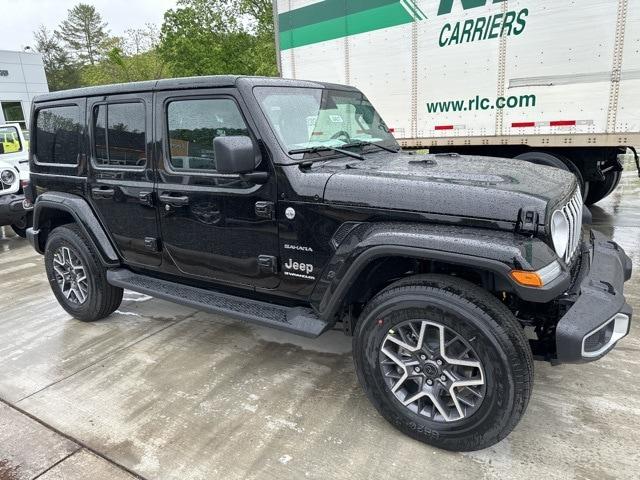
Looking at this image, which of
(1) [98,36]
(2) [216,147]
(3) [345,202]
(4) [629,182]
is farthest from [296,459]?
(1) [98,36]

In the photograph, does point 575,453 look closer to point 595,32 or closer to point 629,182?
point 595,32

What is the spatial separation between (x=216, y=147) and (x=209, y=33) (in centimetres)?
2120

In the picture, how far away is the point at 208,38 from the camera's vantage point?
21.2 metres

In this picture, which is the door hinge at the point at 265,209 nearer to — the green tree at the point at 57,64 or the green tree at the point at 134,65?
the green tree at the point at 134,65

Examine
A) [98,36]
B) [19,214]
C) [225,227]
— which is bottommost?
[19,214]

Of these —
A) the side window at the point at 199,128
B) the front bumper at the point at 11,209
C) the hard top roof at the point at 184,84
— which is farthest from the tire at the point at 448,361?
the front bumper at the point at 11,209

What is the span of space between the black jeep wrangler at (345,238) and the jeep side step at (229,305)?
1 centimetres

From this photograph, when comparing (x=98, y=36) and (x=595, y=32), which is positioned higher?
(x=98, y=36)

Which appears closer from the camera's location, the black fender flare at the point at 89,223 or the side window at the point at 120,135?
the side window at the point at 120,135

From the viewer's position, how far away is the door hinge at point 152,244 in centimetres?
349

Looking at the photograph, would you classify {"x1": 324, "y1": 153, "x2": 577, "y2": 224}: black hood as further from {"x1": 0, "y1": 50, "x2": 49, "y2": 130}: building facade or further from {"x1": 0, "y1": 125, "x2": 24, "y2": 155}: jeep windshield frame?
{"x1": 0, "y1": 50, "x2": 49, "y2": 130}: building facade

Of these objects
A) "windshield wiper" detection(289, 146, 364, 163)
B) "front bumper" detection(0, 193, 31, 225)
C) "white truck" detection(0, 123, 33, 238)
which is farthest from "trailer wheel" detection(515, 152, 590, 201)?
"front bumper" detection(0, 193, 31, 225)

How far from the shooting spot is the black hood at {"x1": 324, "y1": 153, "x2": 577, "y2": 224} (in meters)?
2.17

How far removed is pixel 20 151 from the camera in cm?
923
